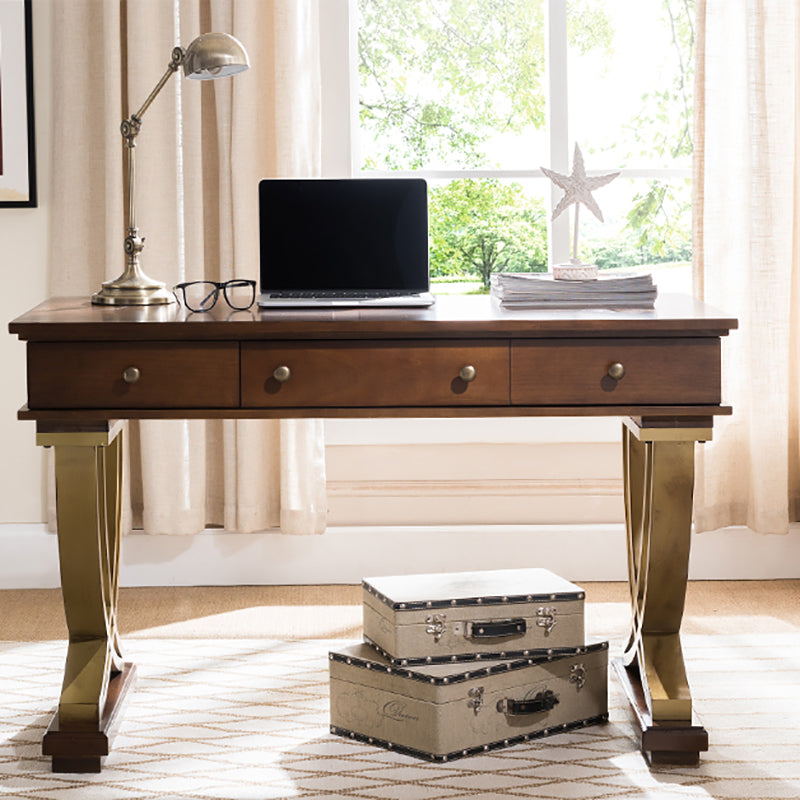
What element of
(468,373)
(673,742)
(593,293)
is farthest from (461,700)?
(593,293)

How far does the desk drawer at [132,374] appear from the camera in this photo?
6.70ft

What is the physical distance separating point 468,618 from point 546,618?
0.52ft

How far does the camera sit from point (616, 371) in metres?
2.04

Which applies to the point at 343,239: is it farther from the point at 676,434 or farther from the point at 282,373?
the point at 676,434

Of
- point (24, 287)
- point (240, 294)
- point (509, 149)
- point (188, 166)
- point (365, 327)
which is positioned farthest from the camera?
point (509, 149)

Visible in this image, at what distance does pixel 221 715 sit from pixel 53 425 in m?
0.69

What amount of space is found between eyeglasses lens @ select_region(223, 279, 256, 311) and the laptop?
7cm

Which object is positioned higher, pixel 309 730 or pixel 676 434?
pixel 676 434

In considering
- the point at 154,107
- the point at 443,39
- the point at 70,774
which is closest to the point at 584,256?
the point at 443,39

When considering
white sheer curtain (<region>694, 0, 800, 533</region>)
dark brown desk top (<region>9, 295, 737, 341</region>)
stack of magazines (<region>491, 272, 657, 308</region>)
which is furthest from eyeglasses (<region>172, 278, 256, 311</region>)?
white sheer curtain (<region>694, 0, 800, 533</region>)

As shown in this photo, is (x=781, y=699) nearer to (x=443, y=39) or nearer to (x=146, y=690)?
(x=146, y=690)

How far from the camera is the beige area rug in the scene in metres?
2.00

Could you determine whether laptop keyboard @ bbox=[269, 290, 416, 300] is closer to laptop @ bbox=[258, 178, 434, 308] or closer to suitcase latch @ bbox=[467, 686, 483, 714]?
laptop @ bbox=[258, 178, 434, 308]

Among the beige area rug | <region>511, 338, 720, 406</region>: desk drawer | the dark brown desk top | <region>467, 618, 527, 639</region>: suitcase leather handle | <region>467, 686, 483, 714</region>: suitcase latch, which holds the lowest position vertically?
the beige area rug
